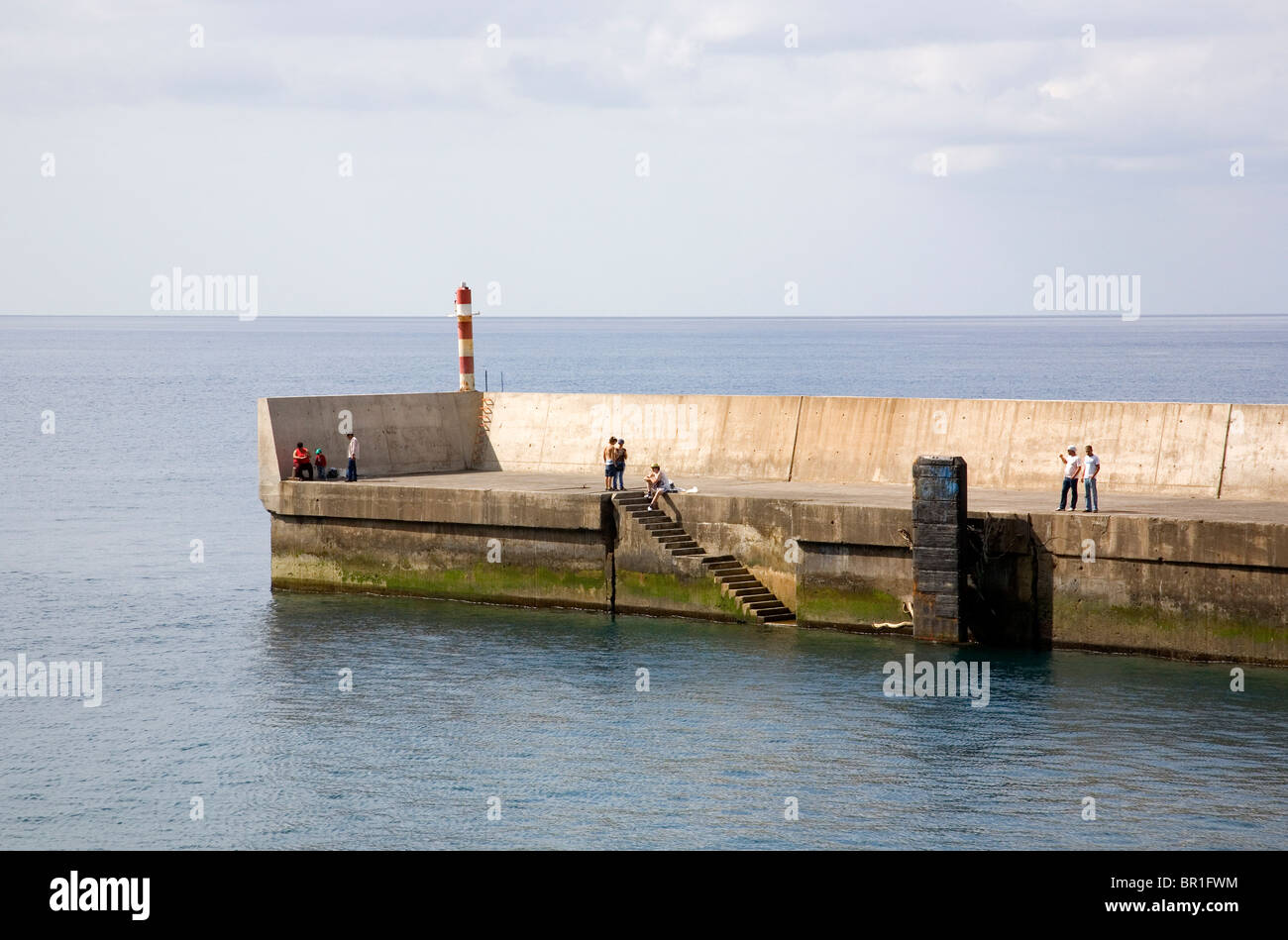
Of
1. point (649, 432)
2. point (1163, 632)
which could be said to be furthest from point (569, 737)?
point (649, 432)

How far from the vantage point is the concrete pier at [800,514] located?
27.7 metres

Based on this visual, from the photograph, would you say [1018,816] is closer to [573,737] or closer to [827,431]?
[573,737]

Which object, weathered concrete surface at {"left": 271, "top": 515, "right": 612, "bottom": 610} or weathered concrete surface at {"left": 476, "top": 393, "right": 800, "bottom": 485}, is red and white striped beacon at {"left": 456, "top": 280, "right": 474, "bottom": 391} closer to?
weathered concrete surface at {"left": 476, "top": 393, "right": 800, "bottom": 485}

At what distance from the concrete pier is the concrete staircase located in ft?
0.15

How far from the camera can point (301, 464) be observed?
37000 millimetres

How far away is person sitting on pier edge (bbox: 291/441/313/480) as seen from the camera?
36.9 meters

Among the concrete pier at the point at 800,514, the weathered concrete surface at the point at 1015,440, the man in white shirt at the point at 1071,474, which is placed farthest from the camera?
the weathered concrete surface at the point at 1015,440

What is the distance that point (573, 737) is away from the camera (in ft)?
82.7

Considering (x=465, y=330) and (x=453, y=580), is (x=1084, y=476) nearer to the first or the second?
(x=453, y=580)

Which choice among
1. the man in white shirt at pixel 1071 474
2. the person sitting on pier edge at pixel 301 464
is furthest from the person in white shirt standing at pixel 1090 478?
the person sitting on pier edge at pixel 301 464

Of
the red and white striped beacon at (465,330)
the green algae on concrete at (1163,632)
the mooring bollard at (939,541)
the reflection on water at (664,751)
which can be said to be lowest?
the reflection on water at (664,751)

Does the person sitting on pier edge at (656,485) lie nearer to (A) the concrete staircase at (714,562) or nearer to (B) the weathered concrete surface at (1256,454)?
(A) the concrete staircase at (714,562)

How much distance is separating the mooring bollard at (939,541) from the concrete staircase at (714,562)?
11.8 ft
